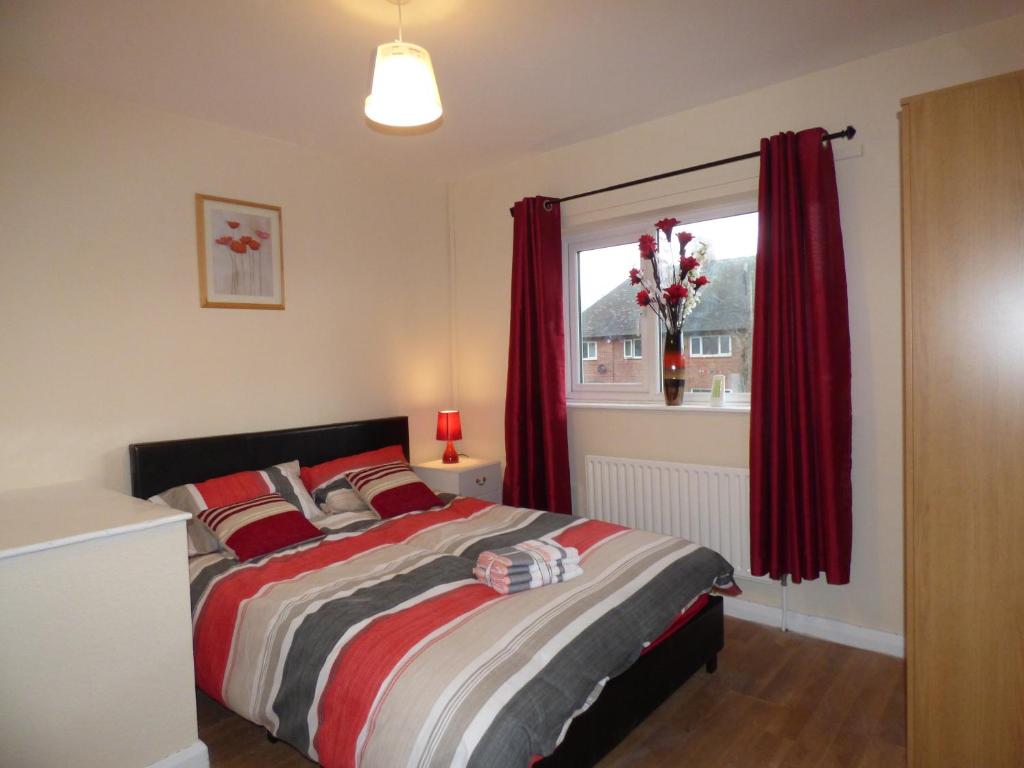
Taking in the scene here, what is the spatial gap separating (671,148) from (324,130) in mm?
1824

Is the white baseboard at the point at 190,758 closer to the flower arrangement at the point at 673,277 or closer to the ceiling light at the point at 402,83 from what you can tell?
the ceiling light at the point at 402,83

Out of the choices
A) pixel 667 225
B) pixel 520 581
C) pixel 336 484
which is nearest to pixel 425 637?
pixel 520 581

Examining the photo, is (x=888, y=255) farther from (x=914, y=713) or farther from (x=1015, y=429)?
(x=914, y=713)

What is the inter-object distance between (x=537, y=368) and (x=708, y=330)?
99 cm

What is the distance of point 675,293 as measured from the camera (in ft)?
10.4

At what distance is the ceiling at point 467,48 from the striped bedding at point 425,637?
1995mm

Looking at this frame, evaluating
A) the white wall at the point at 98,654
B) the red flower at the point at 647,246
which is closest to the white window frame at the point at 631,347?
the red flower at the point at 647,246

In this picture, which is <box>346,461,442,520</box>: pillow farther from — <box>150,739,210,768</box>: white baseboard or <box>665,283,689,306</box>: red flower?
<box>665,283,689,306</box>: red flower

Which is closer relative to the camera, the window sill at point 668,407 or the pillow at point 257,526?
the pillow at point 257,526

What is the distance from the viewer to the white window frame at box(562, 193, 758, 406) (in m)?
3.21

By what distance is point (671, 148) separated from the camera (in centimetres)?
321

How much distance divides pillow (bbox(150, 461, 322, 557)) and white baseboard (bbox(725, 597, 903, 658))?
2183 mm

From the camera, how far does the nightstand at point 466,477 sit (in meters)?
3.75

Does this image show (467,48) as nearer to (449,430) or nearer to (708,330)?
(708,330)
